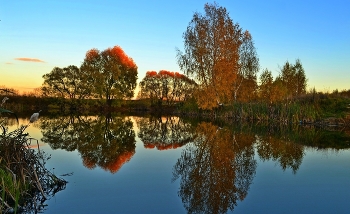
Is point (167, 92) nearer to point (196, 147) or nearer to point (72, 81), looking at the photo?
point (72, 81)

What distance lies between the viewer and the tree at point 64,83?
4653 cm

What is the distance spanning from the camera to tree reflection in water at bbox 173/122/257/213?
488 centimetres

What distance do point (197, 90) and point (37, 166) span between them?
24214mm

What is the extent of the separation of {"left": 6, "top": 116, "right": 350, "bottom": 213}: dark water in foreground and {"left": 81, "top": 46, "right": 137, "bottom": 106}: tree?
3331cm

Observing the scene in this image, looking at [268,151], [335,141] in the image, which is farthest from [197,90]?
[268,151]

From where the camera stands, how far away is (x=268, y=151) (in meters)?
10.1

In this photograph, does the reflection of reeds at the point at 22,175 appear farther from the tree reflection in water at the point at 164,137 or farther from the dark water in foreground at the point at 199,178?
the tree reflection in water at the point at 164,137

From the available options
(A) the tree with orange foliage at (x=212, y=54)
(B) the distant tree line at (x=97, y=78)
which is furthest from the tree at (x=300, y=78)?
(B) the distant tree line at (x=97, y=78)

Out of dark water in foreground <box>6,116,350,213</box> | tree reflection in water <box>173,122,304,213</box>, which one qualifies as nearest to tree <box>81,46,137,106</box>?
dark water in foreground <box>6,116,350,213</box>

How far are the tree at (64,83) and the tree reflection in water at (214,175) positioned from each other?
39.6 metres

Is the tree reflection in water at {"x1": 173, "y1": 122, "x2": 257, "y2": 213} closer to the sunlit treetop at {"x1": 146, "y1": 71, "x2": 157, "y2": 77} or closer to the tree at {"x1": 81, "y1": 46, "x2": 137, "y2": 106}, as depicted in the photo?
the tree at {"x1": 81, "y1": 46, "x2": 137, "y2": 106}

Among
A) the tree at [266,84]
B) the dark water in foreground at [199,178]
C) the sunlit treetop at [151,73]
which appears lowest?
the dark water in foreground at [199,178]

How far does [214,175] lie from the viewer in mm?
6473

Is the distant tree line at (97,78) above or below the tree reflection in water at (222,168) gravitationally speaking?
above
